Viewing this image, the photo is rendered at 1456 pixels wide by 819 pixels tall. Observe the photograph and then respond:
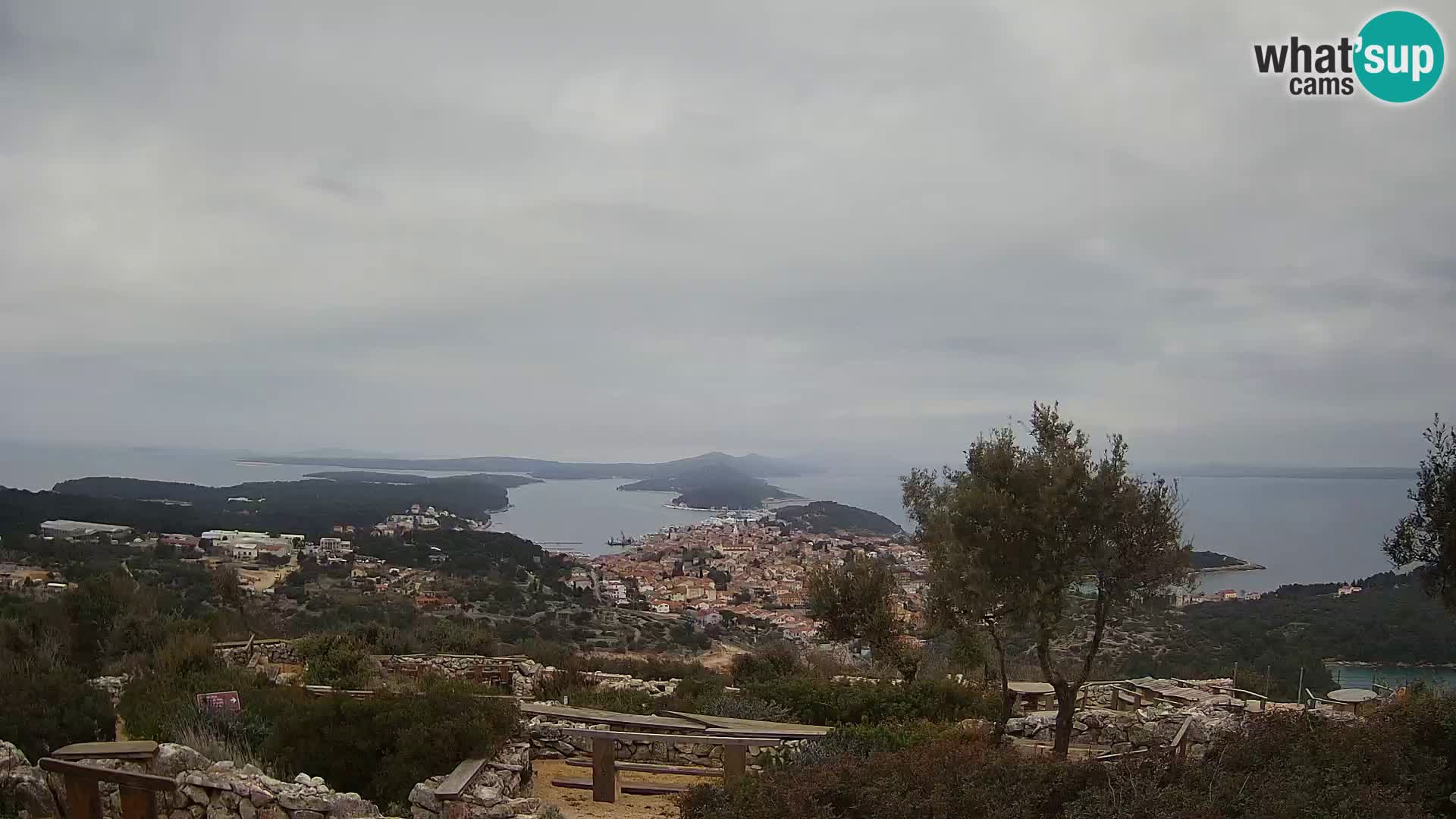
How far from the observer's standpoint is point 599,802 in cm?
854

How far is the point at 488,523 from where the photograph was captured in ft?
186

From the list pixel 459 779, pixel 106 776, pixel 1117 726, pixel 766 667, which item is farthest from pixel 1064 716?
pixel 106 776

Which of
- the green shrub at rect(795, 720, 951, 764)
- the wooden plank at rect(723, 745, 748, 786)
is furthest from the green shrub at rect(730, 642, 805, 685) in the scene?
the wooden plank at rect(723, 745, 748, 786)

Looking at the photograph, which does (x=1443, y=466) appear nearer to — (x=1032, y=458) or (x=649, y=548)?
(x=1032, y=458)

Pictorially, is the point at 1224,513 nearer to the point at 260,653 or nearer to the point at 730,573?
the point at 730,573

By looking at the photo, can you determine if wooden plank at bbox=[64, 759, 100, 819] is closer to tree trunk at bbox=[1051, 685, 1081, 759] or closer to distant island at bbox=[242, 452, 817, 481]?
tree trunk at bbox=[1051, 685, 1081, 759]

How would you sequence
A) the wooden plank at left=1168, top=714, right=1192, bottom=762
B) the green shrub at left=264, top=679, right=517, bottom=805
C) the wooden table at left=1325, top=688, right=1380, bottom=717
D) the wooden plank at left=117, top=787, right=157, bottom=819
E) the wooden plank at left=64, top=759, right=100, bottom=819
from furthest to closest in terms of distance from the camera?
the wooden table at left=1325, top=688, right=1380, bottom=717 < the green shrub at left=264, top=679, right=517, bottom=805 < the wooden plank at left=1168, top=714, right=1192, bottom=762 < the wooden plank at left=64, top=759, right=100, bottom=819 < the wooden plank at left=117, top=787, right=157, bottom=819

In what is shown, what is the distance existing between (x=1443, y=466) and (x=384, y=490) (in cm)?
6515

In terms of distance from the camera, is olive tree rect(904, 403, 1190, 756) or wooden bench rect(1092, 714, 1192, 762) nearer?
wooden bench rect(1092, 714, 1192, 762)

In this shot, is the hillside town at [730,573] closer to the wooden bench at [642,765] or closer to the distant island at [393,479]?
the wooden bench at [642,765]

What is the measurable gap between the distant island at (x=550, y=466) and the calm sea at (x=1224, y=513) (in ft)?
34.6

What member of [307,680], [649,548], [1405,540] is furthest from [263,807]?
[649,548]

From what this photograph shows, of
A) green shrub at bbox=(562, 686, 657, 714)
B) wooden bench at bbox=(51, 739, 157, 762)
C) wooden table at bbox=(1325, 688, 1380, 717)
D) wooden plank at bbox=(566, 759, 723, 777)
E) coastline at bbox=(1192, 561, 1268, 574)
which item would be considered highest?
wooden bench at bbox=(51, 739, 157, 762)

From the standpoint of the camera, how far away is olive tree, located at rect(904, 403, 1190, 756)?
28.3 ft
